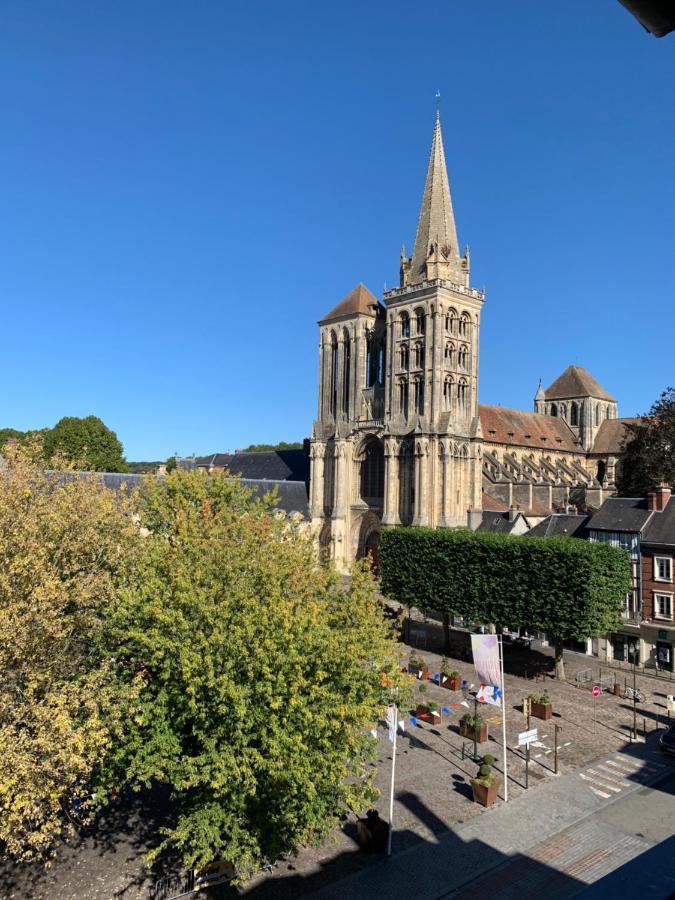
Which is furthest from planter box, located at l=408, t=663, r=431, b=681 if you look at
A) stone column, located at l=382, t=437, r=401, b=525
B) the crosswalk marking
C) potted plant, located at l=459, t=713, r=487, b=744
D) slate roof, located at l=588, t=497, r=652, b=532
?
stone column, located at l=382, t=437, r=401, b=525

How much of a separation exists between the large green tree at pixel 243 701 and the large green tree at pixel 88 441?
202 feet

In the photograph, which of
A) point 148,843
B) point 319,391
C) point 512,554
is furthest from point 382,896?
point 319,391

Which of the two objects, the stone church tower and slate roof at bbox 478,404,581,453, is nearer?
the stone church tower

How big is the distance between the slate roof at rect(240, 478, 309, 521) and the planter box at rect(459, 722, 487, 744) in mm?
36141

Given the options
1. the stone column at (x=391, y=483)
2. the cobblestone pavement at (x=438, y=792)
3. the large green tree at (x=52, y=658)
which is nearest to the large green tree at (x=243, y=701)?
the large green tree at (x=52, y=658)

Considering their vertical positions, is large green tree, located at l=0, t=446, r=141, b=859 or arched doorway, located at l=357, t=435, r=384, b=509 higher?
arched doorway, located at l=357, t=435, r=384, b=509

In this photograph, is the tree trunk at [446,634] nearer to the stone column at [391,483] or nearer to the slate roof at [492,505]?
the stone column at [391,483]

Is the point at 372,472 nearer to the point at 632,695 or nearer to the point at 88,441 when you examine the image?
the point at 632,695

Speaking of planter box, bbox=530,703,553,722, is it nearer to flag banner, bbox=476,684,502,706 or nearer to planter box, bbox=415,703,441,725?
planter box, bbox=415,703,441,725

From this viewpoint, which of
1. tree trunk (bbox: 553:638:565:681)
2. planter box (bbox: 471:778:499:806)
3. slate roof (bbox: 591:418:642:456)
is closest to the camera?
planter box (bbox: 471:778:499:806)

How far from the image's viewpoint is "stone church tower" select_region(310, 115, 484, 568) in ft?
176

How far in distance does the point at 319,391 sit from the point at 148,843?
48332mm

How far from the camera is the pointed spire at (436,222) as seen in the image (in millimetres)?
56656

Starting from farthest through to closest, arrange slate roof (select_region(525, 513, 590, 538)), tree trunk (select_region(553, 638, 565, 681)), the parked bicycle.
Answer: slate roof (select_region(525, 513, 590, 538))
tree trunk (select_region(553, 638, 565, 681))
the parked bicycle
